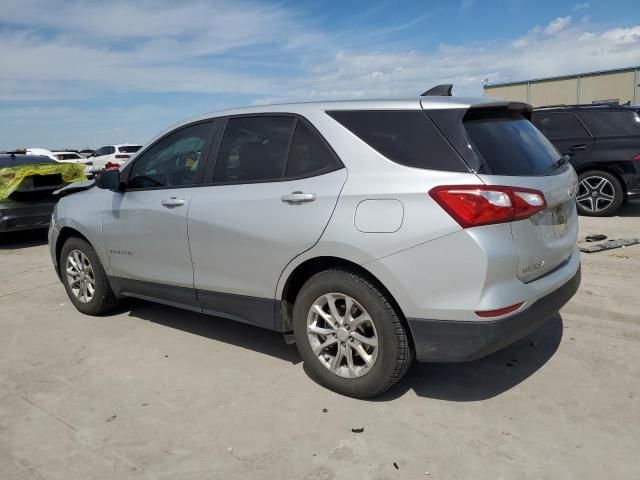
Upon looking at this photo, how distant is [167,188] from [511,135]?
8.22 feet

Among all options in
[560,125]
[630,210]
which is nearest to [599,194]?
[630,210]

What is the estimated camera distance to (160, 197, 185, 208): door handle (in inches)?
156

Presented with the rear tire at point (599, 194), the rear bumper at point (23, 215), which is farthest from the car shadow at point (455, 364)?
the rear tire at point (599, 194)

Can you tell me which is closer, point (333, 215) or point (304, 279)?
point (333, 215)

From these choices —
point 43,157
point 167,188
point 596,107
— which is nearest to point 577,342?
point 167,188

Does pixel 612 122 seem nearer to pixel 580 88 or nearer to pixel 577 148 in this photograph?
pixel 577 148

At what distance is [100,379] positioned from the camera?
12.3 ft

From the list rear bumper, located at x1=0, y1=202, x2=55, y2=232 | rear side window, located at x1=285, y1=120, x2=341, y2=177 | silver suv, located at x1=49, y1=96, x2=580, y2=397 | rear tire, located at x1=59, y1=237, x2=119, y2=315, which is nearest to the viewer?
silver suv, located at x1=49, y1=96, x2=580, y2=397

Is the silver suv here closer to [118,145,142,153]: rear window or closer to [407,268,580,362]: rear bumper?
[407,268,580,362]: rear bumper

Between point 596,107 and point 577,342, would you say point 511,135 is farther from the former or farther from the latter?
point 596,107

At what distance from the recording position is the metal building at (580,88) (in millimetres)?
29484

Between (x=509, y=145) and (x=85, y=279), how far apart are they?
390 cm

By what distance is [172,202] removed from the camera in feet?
13.2

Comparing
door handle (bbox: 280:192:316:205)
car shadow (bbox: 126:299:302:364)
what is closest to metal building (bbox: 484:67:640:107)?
car shadow (bbox: 126:299:302:364)
